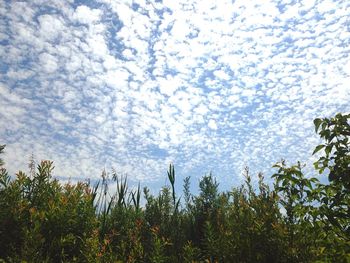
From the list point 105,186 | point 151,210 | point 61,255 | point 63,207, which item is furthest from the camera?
point 105,186

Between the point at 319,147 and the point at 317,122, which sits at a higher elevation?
the point at 317,122

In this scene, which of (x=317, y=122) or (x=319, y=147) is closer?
(x=319, y=147)

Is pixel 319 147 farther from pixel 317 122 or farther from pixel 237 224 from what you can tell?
pixel 237 224

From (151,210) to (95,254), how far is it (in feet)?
14.1

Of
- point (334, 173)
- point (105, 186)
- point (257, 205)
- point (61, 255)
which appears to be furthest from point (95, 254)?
point (105, 186)

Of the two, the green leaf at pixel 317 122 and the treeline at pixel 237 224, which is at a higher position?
the green leaf at pixel 317 122

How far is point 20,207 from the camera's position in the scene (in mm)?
4309

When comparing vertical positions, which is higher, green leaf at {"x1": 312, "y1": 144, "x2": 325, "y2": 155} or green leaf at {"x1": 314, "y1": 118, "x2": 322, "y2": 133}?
green leaf at {"x1": 314, "y1": 118, "x2": 322, "y2": 133}

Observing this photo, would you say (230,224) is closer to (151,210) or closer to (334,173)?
(334,173)

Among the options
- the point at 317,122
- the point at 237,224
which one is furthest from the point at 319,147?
the point at 237,224

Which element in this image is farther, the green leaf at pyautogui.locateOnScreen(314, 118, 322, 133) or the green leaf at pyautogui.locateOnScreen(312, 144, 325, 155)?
the green leaf at pyautogui.locateOnScreen(314, 118, 322, 133)

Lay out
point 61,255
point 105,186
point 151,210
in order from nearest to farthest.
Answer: point 61,255
point 151,210
point 105,186

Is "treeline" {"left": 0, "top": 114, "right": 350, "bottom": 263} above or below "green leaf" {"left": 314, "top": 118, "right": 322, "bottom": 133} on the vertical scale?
below

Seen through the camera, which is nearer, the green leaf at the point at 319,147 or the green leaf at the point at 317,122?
the green leaf at the point at 319,147
